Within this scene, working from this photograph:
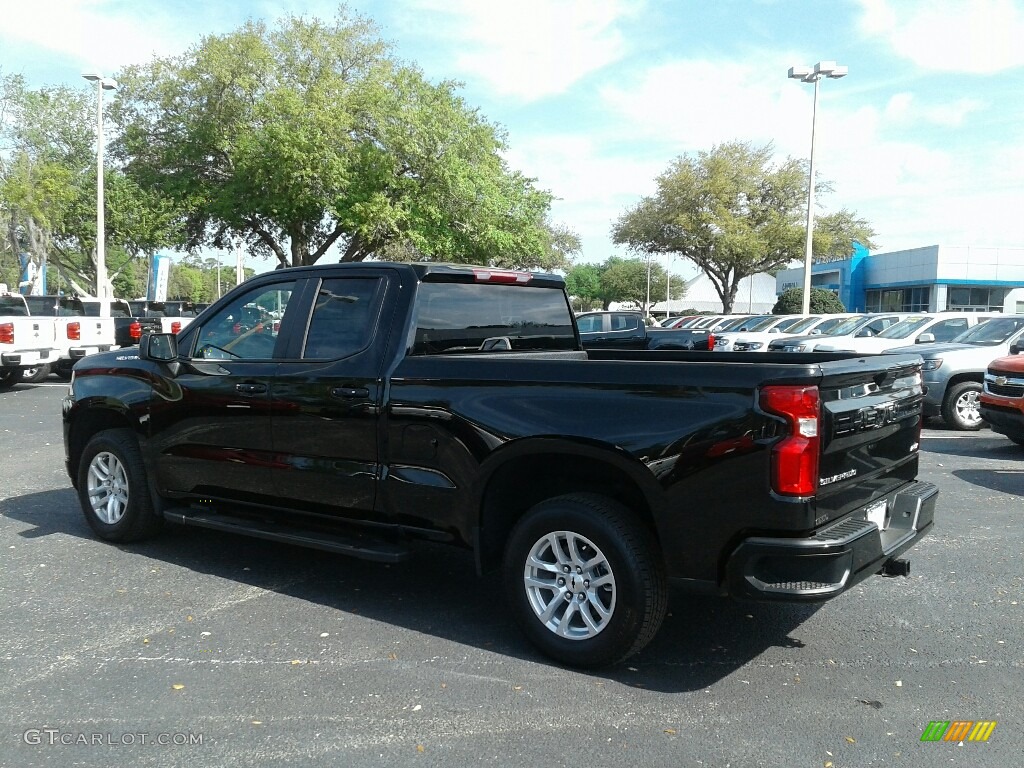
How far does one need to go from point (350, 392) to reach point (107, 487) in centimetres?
247

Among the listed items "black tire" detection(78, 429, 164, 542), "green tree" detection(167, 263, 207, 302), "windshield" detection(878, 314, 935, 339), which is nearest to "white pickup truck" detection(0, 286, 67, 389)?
"black tire" detection(78, 429, 164, 542)

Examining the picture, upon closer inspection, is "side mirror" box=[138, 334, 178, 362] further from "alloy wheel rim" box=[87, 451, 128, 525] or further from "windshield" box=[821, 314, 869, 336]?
"windshield" box=[821, 314, 869, 336]

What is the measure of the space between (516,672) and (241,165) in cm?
2625

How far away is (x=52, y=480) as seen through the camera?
8.43 m

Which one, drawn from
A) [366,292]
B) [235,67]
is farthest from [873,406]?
[235,67]

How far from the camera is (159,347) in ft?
18.7

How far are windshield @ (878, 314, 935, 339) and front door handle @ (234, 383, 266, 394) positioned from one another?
14025 millimetres

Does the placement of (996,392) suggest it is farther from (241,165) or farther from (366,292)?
(241,165)

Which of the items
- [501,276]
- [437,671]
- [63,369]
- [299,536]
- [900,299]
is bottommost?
[437,671]

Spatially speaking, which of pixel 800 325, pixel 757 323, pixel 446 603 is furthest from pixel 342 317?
pixel 757 323

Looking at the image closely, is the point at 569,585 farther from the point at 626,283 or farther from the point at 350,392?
the point at 626,283

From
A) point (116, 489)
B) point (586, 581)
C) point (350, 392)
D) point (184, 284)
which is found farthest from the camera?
point (184, 284)

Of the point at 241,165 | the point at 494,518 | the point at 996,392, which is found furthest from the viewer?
the point at 241,165

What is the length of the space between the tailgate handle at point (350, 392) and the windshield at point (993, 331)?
1188 centimetres
